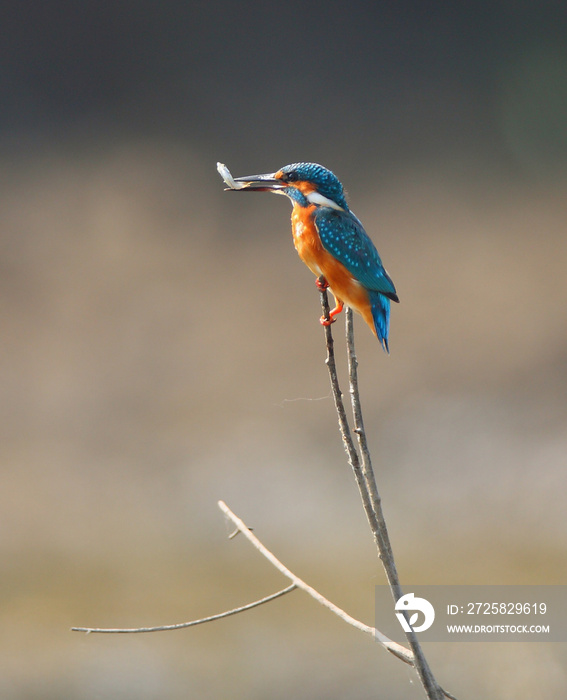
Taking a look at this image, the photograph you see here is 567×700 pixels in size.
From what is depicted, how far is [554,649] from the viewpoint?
218cm

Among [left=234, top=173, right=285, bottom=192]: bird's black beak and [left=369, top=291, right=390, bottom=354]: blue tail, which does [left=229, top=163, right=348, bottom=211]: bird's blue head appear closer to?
[left=234, top=173, right=285, bottom=192]: bird's black beak

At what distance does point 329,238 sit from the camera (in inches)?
30.3

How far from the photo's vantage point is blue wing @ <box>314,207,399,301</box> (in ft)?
2.52

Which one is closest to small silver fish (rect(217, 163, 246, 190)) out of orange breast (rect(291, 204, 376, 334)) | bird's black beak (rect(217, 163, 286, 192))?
bird's black beak (rect(217, 163, 286, 192))

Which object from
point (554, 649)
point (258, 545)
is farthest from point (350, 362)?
point (554, 649)

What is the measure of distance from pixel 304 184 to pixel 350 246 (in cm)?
8

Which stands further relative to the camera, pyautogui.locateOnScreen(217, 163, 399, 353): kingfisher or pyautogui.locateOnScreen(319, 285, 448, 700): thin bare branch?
pyautogui.locateOnScreen(217, 163, 399, 353): kingfisher

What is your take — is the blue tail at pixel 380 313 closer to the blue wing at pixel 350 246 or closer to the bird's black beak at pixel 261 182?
the blue wing at pixel 350 246

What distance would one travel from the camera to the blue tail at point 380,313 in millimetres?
795

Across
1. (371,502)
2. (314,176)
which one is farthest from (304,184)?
(371,502)

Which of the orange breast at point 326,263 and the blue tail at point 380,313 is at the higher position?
the orange breast at point 326,263

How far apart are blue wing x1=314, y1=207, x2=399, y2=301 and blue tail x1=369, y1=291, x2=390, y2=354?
0.04 feet

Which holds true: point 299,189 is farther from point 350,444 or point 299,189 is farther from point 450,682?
point 450,682

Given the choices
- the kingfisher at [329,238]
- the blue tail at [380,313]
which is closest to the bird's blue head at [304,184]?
the kingfisher at [329,238]
